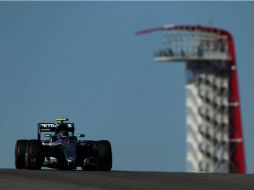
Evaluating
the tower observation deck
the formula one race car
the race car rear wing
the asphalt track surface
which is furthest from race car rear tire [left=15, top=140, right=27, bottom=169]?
the tower observation deck

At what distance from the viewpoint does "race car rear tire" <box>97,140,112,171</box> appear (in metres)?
33.6

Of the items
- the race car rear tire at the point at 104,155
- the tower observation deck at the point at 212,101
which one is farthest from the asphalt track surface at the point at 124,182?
the tower observation deck at the point at 212,101

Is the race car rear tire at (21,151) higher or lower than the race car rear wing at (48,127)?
lower

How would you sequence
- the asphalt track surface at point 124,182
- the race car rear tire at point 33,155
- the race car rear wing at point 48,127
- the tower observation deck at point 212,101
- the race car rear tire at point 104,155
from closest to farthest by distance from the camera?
the asphalt track surface at point 124,182 < the race car rear tire at point 33,155 < the race car rear tire at point 104,155 < the race car rear wing at point 48,127 < the tower observation deck at point 212,101

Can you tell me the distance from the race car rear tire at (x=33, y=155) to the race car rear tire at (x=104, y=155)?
206cm

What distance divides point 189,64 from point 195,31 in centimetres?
407

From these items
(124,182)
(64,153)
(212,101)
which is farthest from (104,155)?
(212,101)

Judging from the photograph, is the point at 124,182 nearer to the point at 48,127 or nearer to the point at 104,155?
the point at 104,155

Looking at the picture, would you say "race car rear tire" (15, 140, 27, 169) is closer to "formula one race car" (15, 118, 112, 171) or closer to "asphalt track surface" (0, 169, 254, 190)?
"formula one race car" (15, 118, 112, 171)

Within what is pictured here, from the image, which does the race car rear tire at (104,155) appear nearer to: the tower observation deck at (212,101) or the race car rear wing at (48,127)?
the race car rear wing at (48,127)

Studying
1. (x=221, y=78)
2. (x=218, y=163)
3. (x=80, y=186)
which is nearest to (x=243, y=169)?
(x=218, y=163)

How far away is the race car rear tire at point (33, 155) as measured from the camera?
1291 inches

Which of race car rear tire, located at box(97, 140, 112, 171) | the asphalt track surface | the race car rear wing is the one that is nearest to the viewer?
the asphalt track surface

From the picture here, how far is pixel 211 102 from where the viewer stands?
98.2 meters
